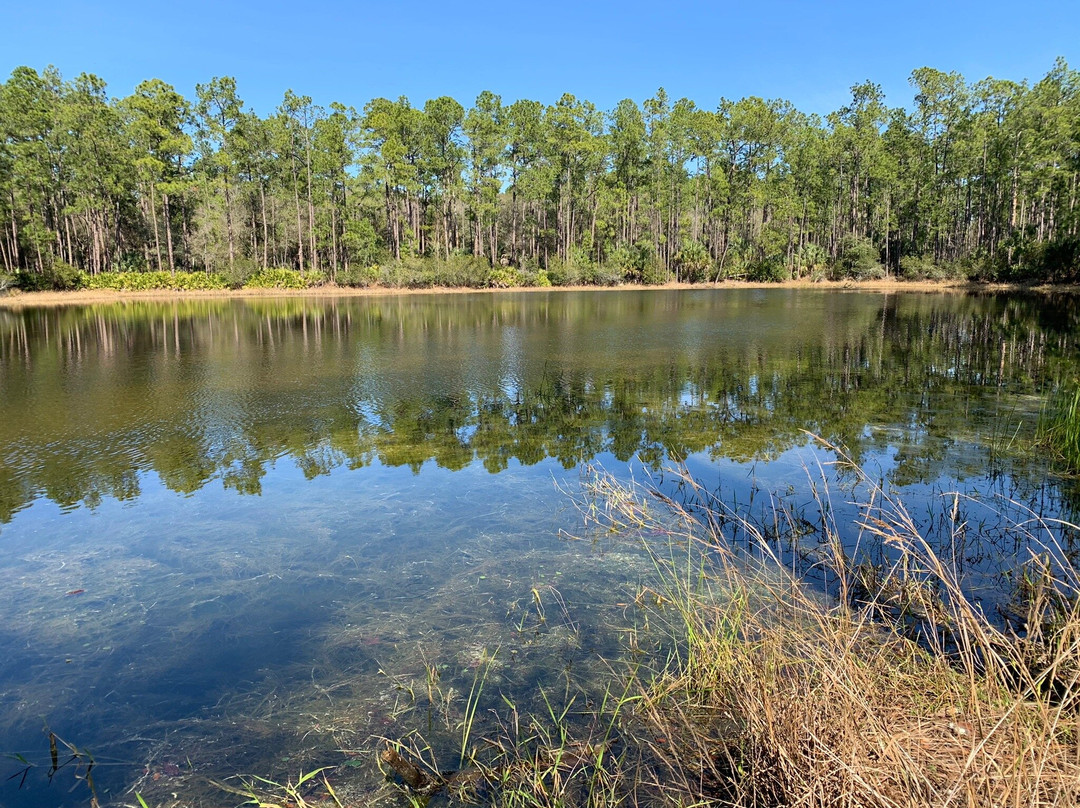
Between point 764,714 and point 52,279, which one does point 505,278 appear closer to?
point 52,279

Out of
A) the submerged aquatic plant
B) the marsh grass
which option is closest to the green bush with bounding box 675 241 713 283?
the submerged aquatic plant

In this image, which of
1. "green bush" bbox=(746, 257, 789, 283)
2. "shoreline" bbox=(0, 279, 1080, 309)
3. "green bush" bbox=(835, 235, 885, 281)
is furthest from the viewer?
"green bush" bbox=(746, 257, 789, 283)

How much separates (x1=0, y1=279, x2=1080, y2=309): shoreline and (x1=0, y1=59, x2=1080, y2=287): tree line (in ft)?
4.30

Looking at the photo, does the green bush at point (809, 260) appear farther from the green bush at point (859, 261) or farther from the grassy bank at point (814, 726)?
the grassy bank at point (814, 726)

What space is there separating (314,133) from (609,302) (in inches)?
1234

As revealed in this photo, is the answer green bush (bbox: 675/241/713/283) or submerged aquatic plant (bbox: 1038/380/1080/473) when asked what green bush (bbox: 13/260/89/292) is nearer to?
green bush (bbox: 675/241/713/283)

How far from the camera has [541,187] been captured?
197ft

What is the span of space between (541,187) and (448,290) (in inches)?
551

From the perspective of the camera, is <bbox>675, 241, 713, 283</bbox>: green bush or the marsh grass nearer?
the marsh grass

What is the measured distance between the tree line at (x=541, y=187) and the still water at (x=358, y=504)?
120 feet

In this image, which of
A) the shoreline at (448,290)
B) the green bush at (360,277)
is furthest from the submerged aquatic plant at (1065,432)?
the green bush at (360,277)

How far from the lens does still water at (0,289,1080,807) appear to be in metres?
4.16

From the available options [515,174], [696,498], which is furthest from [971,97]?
[696,498]

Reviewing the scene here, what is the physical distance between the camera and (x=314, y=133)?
181ft
